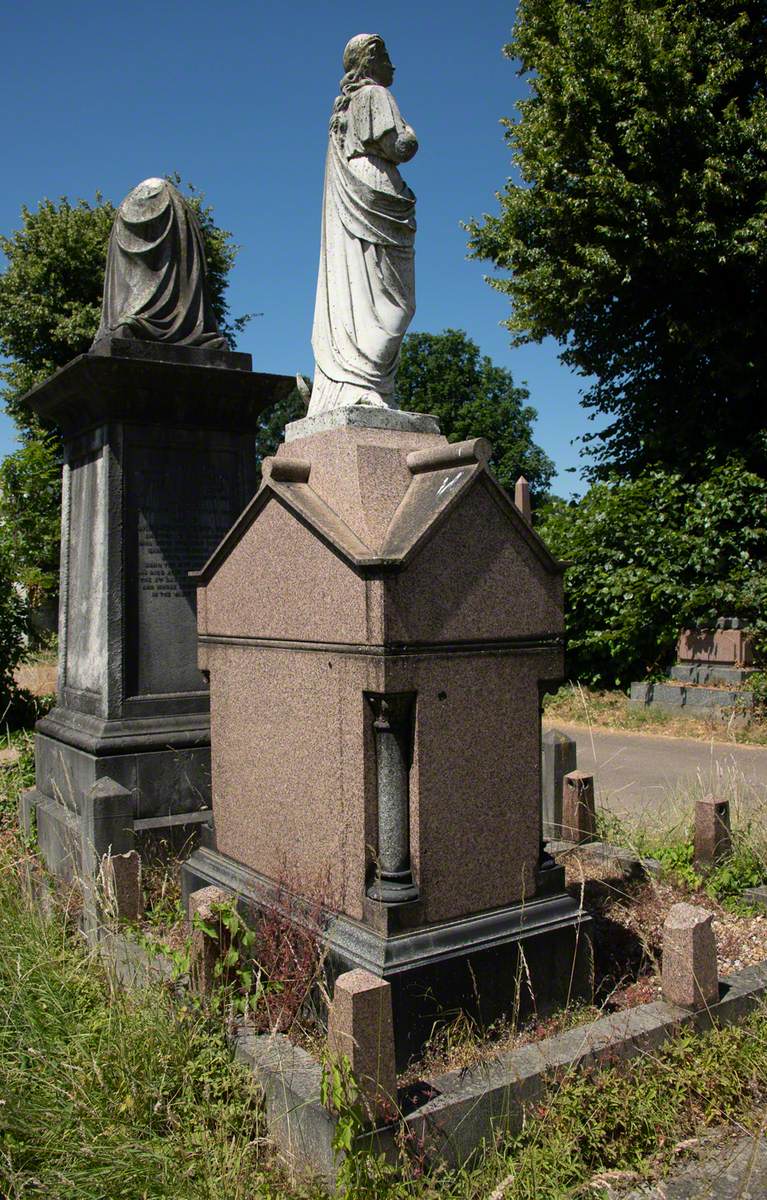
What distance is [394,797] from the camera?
3.72 m

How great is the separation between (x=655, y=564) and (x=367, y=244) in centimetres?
1103

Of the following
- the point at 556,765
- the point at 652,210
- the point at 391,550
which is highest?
the point at 652,210

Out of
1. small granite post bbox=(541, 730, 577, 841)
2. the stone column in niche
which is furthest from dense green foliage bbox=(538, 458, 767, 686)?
the stone column in niche

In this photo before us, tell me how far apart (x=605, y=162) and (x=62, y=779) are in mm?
12937

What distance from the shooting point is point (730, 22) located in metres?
15.1

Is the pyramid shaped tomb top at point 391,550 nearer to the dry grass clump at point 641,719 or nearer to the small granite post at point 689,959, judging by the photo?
the small granite post at point 689,959

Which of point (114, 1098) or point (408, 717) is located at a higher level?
point (408, 717)

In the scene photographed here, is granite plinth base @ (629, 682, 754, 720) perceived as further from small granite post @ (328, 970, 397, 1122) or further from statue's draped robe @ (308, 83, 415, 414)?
small granite post @ (328, 970, 397, 1122)

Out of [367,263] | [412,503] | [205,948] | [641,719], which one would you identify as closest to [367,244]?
[367,263]

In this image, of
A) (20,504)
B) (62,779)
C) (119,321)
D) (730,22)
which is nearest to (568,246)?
(730,22)

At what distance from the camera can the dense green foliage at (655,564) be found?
1399 centimetres

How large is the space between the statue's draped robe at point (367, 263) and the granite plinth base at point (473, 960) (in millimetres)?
2455

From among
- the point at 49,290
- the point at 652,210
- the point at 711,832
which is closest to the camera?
the point at 711,832

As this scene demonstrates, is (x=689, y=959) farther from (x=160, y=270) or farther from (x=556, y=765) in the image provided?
(x=160, y=270)
